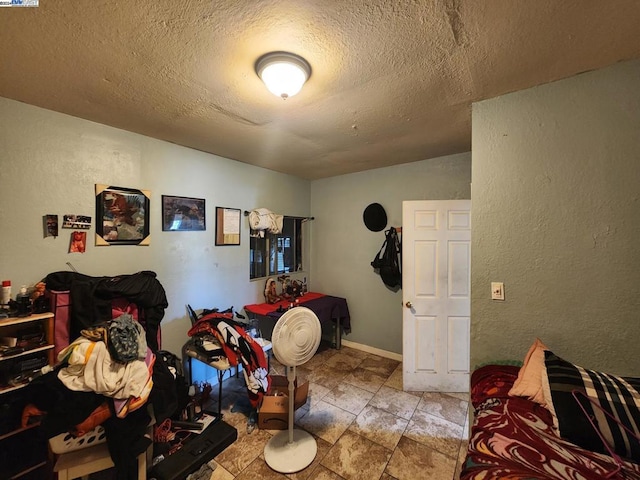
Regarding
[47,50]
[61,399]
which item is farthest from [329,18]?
[61,399]

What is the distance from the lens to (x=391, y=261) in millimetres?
3301

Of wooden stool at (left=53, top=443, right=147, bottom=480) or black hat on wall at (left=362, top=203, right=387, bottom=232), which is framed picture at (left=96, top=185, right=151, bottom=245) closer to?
wooden stool at (left=53, top=443, right=147, bottom=480)

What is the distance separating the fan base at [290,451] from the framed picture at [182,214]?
2054mm

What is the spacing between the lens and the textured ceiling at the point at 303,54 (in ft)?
3.51

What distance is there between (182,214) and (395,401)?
281 cm

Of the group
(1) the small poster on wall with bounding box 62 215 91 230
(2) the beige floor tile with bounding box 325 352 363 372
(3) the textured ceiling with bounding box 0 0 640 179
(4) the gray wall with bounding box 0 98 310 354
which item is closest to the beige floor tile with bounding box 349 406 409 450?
(2) the beige floor tile with bounding box 325 352 363 372

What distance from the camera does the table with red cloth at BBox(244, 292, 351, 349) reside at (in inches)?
123

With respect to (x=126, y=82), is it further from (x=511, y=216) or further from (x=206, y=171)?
(x=511, y=216)

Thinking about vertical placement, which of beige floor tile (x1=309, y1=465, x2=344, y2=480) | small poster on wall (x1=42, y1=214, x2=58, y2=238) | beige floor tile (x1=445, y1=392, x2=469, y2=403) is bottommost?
beige floor tile (x1=445, y1=392, x2=469, y2=403)

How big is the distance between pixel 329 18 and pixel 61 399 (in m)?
2.22

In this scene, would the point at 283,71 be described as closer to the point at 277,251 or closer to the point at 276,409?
the point at 276,409

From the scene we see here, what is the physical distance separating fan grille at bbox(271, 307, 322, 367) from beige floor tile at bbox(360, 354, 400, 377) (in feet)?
5.40

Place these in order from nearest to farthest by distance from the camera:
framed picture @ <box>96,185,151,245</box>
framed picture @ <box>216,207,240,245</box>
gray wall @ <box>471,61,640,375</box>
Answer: gray wall @ <box>471,61,640,375</box> < framed picture @ <box>96,185,151,245</box> < framed picture @ <box>216,207,240,245</box>

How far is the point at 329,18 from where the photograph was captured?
1105mm
